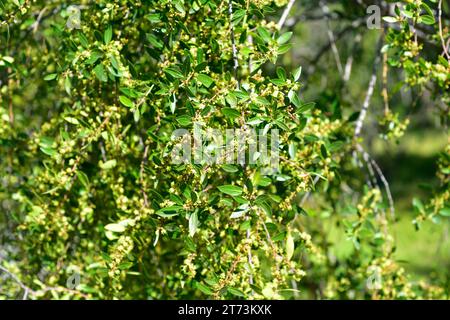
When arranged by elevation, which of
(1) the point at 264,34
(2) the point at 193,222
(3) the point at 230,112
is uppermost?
(1) the point at 264,34

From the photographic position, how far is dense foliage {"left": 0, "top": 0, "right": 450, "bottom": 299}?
158cm

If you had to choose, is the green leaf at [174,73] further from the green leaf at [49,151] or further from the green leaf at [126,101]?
the green leaf at [49,151]

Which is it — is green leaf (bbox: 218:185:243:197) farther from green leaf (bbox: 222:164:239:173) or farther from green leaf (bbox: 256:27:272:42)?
green leaf (bbox: 256:27:272:42)

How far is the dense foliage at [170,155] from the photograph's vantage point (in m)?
1.58

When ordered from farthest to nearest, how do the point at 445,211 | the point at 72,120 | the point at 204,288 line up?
the point at 445,211 < the point at 72,120 < the point at 204,288

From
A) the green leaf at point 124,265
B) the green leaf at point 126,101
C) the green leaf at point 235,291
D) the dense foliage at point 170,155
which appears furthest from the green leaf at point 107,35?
the green leaf at point 235,291

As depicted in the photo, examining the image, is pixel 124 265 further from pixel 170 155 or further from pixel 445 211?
pixel 445 211

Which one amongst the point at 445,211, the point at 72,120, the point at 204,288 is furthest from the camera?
the point at 445,211

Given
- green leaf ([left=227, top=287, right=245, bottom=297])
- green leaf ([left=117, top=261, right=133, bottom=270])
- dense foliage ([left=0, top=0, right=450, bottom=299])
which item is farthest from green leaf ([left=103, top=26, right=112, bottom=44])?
green leaf ([left=227, top=287, right=245, bottom=297])

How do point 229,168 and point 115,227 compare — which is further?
point 115,227

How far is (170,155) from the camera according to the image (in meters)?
1.56

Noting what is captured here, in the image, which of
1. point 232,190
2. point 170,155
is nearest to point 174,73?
point 170,155

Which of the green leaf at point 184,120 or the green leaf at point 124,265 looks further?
the green leaf at point 124,265

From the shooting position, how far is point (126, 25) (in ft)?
6.25
